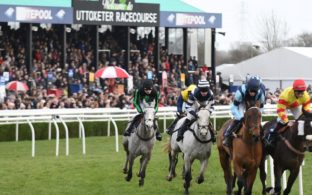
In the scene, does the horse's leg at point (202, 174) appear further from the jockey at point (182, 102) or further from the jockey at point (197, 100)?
the jockey at point (182, 102)

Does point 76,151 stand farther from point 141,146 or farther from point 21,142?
point 141,146

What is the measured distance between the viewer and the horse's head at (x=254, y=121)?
1044 centimetres

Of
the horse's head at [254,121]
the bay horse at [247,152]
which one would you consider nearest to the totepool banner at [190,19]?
the bay horse at [247,152]

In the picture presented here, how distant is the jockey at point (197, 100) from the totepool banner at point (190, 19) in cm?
1990

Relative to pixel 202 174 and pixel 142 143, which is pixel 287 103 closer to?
pixel 202 174

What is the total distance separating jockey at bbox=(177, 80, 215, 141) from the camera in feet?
40.0

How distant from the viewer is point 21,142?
20.4 m

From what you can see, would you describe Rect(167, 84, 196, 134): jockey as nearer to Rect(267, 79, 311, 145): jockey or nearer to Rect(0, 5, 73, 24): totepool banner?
Rect(267, 79, 311, 145): jockey

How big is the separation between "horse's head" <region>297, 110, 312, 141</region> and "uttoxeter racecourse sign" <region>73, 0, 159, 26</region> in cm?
1915

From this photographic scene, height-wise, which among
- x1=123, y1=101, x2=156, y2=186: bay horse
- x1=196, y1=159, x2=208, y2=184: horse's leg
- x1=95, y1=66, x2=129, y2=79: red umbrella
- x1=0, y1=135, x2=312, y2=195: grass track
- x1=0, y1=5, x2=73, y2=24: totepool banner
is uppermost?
x1=0, y1=5, x2=73, y2=24: totepool banner

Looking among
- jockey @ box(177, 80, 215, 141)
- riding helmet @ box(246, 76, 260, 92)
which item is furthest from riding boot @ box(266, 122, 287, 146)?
jockey @ box(177, 80, 215, 141)

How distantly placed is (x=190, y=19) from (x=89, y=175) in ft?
65.8

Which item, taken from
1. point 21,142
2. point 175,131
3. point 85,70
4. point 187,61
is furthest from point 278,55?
point 175,131

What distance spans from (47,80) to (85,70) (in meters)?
2.13
